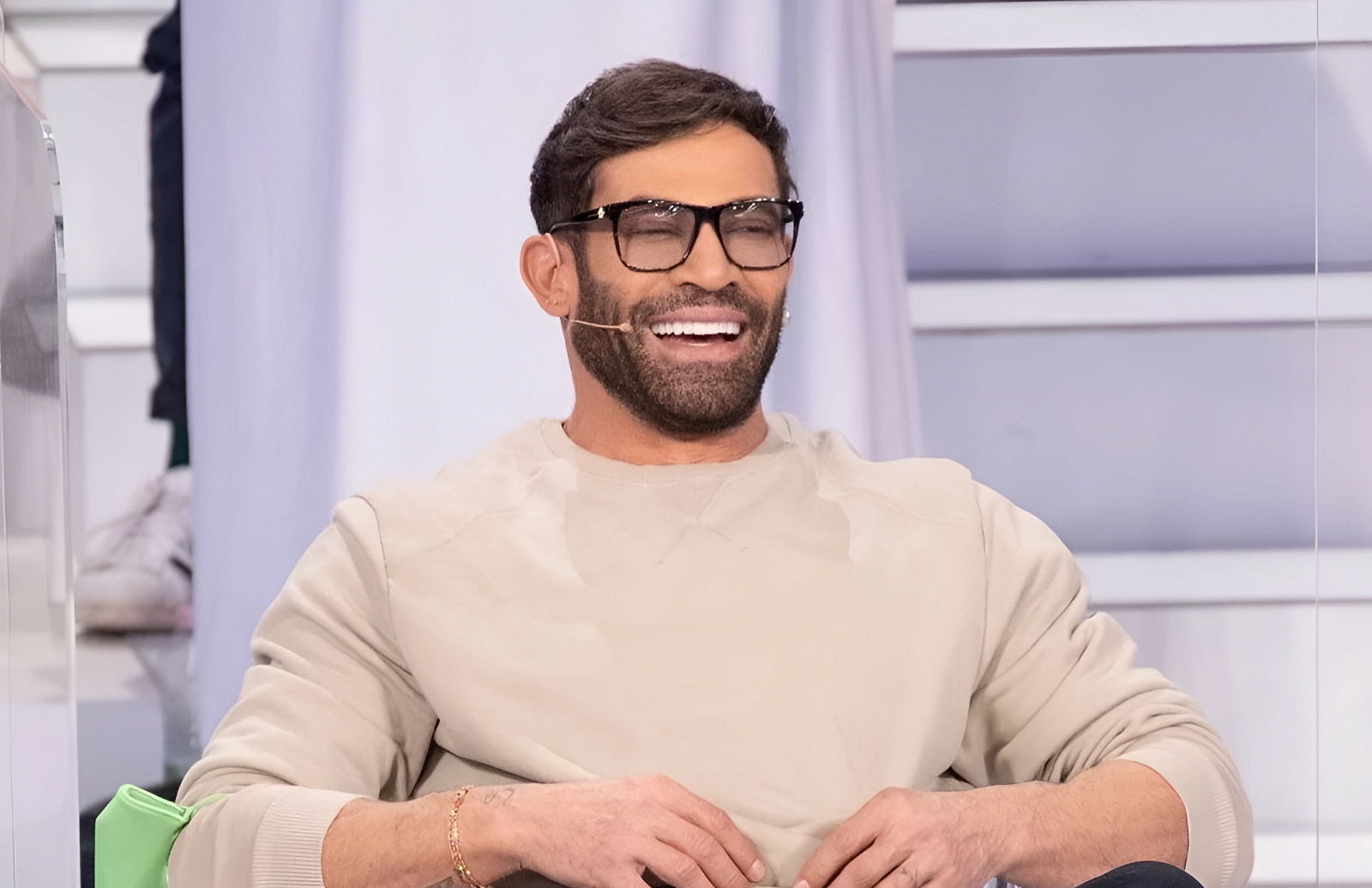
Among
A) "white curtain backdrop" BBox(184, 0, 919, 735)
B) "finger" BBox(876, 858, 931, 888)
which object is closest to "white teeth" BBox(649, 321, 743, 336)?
"white curtain backdrop" BBox(184, 0, 919, 735)

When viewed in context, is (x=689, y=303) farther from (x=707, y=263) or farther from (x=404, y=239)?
(x=404, y=239)

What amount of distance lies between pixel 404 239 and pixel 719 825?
969mm

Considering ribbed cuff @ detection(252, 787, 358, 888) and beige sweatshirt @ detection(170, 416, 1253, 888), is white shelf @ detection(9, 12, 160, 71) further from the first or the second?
ribbed cuff @ detection(252, 787, 358, 888)

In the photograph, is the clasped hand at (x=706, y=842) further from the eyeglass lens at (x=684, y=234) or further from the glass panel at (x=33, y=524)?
the eyeglass lens at (x=684, y=234)

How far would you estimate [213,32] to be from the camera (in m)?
1.84

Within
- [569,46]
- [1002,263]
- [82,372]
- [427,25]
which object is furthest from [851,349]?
[82,372]

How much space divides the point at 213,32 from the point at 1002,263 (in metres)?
1.15

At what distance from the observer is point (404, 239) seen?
1873mm

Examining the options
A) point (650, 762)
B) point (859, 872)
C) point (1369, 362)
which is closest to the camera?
point (859, 872)

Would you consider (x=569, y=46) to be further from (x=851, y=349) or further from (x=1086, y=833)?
(x=1086, y=833)

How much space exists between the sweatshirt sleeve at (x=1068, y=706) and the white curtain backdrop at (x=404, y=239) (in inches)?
18.8

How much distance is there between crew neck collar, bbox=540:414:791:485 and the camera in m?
1.46

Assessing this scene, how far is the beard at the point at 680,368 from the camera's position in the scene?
146cm

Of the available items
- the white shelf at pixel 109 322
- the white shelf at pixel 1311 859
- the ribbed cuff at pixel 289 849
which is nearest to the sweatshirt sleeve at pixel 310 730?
the ribbed cuff at pixel 289 849
